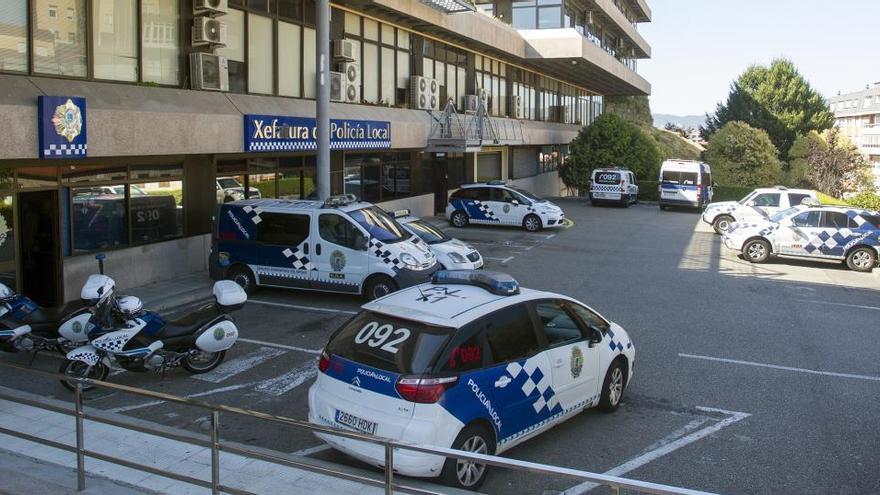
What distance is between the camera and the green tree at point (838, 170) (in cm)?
4353

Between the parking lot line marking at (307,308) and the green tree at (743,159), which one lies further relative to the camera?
the green tree at (743,159)

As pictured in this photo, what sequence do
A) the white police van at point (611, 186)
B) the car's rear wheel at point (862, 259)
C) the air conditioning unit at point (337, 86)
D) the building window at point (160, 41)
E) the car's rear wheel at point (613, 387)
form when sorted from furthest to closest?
1. the white police van at point (611, 186)
2. the air conditioning unit at point (337, 86)
3. the car's rear wheel at point (862, 259)
4. the building window at point (160, 41)
5. the car's rear wheel at point (613, 387)

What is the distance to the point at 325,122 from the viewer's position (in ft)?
54.9

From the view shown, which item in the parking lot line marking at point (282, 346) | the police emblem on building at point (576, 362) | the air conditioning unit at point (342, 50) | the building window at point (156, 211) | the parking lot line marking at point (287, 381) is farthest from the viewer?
the air conditioning unit at point (342, 50)

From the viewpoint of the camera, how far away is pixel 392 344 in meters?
6.46

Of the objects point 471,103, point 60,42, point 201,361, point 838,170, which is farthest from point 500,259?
→ point 838,170

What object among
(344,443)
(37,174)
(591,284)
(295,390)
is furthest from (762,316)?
(37,174)

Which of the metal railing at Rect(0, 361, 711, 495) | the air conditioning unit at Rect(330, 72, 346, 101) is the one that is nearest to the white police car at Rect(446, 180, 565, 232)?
the air conditioning unit at Rect(330, 72, 346, 101)

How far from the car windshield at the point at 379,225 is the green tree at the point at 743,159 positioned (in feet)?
118

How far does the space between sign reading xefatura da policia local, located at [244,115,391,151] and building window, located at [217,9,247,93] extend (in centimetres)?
123

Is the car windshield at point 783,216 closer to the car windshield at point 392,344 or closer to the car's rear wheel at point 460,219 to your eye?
the car's rear wheel at point 460,219

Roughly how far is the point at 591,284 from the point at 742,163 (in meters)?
33.1

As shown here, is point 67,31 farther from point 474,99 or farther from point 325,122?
point 474,99

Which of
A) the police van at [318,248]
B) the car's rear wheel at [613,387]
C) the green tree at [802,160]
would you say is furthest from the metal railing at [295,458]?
the green tree at [802,160]
